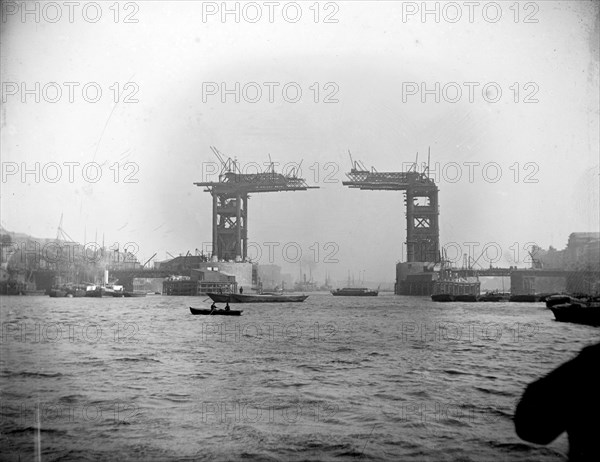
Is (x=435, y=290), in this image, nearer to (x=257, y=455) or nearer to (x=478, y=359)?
(x=478, y=359)

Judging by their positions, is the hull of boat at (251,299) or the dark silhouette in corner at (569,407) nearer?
the dark silhouette in corner at (569,407)

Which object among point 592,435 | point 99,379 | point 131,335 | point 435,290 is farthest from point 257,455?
point 435,290

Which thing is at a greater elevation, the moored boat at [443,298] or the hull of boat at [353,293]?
the moored boat at [443,298]

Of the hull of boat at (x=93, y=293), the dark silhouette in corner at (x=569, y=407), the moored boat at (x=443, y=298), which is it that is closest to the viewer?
the dark silhouette in corner at (x=569, y=407)

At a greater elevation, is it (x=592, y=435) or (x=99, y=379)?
(x=592, y=435)

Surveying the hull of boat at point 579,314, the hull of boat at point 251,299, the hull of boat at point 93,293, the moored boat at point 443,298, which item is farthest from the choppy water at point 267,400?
the hull of boat at point 93,293

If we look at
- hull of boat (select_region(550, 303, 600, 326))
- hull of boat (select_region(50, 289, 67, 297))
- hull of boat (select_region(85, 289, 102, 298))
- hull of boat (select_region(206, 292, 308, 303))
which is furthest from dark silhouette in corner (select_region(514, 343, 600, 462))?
hull of boat (select_region(50, 289, 67, 297))

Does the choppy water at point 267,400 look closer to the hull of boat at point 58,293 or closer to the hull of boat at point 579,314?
the hull of boat at point 579,314
